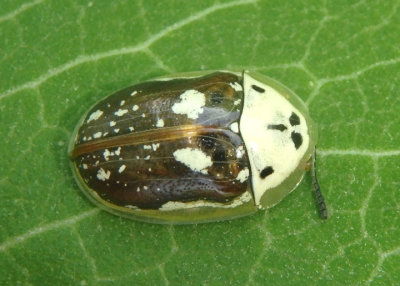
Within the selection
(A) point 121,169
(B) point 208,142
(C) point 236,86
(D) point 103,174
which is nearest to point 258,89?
(C) point 236,86

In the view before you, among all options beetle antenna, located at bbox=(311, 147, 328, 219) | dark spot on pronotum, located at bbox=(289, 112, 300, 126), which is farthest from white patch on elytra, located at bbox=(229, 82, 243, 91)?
beetle antenna, located at bbox=(311, 147, 328, 219)

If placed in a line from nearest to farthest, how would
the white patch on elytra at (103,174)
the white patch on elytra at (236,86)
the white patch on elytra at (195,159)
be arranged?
the white patch on elytra at (195,159) → the white patch on elytra at (103,174) → the white patch on elytra at (236,86)

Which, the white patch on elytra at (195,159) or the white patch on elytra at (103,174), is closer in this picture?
the white patch on elytra at (195,159)

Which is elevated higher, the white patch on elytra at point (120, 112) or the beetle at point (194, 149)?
the white patch on elytra at point (120, 112)

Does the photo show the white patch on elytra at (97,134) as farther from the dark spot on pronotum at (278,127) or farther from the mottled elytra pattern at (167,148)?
the dark spot on pronotum at (278,127)

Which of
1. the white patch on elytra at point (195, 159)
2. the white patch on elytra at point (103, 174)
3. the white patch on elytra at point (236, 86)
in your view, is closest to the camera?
the white patch on elytra at point (195, 159)

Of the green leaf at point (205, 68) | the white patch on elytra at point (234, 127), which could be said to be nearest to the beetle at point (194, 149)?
the white patch on elytra at point (234, 127)

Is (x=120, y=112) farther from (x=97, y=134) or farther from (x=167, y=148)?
(x=167, y=148)
